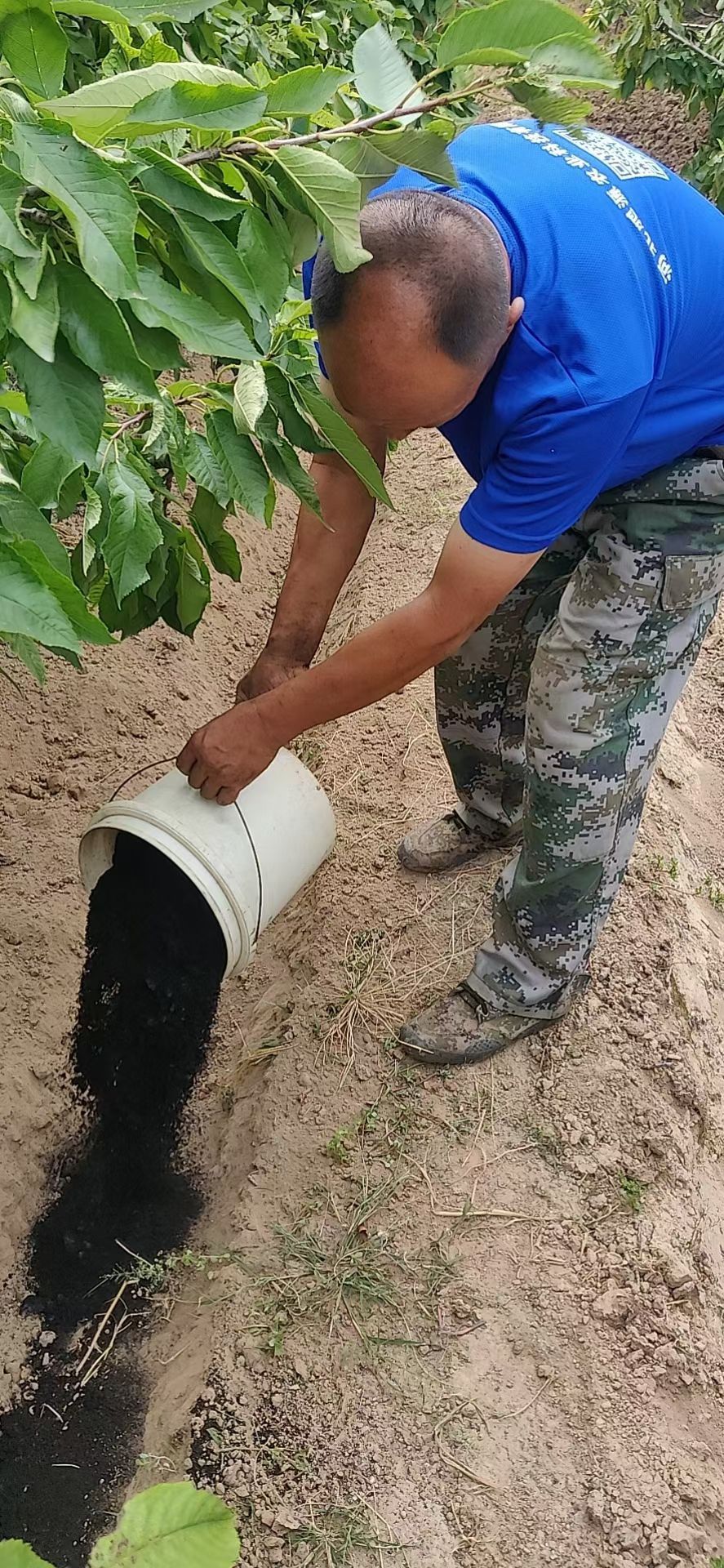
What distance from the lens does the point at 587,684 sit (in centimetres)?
201

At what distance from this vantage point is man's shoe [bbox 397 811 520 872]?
2.86 m

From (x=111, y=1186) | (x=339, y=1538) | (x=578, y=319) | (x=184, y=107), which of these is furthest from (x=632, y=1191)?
(x=184, y=107)

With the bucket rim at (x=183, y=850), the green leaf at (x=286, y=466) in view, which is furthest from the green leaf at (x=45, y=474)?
the bucket rim at (x=183, y=850)

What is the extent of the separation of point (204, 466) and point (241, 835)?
73 centimetres

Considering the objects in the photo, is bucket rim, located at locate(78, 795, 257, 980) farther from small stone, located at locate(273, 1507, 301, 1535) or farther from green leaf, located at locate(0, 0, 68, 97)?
green leaf, located at locate(0, 0, 68, 97)

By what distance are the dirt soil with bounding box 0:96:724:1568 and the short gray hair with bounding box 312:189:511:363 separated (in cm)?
150

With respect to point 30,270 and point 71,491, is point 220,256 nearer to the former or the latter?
point 30,270

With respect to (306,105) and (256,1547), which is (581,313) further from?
(256,1547)

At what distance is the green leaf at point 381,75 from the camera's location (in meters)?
0.96

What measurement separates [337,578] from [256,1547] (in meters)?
1.60

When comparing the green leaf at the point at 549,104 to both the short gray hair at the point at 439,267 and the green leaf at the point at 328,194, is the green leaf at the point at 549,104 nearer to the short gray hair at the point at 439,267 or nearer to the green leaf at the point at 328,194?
the green leaf at the point at 328,194

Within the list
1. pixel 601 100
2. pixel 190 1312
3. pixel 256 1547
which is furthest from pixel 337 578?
pixel 601 100

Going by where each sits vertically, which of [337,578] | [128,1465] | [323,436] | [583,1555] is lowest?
[128,1465]

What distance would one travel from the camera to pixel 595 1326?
2078mm
